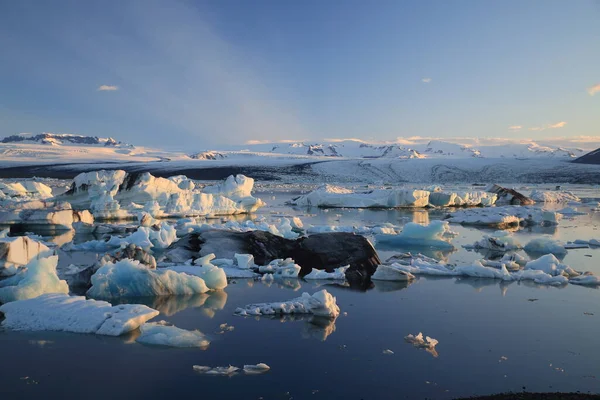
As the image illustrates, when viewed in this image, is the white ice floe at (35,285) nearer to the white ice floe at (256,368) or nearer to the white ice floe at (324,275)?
the white ice floe at (256,368)

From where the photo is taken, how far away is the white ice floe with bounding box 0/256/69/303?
5.04m

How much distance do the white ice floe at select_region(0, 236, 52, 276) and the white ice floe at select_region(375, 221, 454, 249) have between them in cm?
601

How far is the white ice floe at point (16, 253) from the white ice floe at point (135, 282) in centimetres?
159

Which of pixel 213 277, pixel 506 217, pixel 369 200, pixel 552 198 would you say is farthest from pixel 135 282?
pixel 552 198

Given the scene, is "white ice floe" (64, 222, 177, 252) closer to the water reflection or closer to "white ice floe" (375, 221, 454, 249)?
the water reflection

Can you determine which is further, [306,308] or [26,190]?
[26,190]

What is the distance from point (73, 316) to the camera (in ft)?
14.3

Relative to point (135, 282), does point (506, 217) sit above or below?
below

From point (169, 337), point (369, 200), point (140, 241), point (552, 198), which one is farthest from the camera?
point (552, 198)

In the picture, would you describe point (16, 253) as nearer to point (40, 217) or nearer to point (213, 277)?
point (213, 277)

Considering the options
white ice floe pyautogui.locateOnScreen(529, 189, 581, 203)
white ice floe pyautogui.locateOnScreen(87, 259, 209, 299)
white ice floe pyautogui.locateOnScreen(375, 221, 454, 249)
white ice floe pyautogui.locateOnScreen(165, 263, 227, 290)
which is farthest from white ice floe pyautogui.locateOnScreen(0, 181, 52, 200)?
white ice floe pyautogui.locateOnScreen(529, 189, 581, 203)

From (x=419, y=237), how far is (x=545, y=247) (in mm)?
2195

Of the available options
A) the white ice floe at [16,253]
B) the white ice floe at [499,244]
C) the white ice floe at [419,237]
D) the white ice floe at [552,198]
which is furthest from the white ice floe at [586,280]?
the white ice floe at [552,198]

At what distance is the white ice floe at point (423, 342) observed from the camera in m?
3.94
